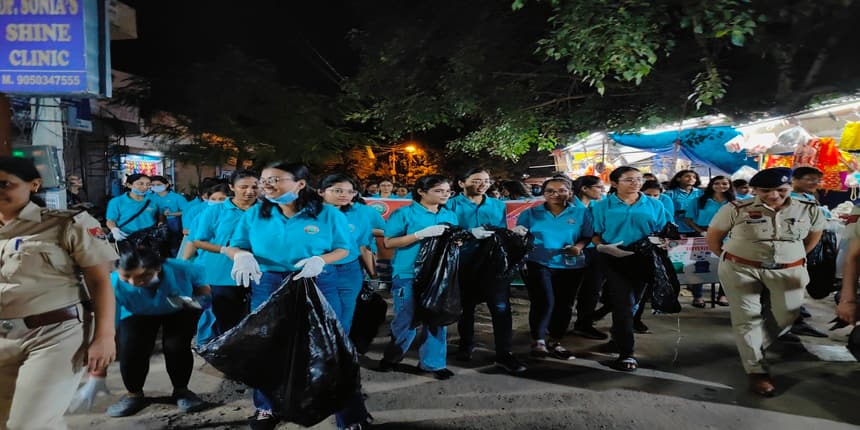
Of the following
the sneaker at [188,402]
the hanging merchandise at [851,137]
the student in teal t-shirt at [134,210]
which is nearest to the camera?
the sneaker at [188,402]

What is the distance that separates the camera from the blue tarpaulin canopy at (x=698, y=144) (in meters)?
8.55

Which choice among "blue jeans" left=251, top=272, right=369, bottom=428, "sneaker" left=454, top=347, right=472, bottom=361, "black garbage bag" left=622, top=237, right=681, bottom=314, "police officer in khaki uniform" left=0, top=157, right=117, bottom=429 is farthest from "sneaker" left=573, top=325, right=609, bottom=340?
"police officer in khaki uniform" left=0, top=157, right=117, bottom=429

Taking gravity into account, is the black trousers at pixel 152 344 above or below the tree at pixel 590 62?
below

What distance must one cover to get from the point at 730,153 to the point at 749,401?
6300 millimetres

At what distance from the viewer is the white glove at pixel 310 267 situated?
9.97 feet

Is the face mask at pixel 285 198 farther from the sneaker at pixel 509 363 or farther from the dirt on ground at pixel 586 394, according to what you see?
the sneaker at pixel 509 363

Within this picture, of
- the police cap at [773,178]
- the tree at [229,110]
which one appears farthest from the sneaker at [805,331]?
the tree at [229,110]

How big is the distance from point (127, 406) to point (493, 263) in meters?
2.92

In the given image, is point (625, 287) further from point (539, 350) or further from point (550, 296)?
point (539, 350)

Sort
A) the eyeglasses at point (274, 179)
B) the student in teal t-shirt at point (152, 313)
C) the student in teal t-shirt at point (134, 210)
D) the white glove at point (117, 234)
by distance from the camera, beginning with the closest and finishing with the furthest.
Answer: the eyeglasses at point (274, 179) → the student in teal t-shirt at point (152, 313) → the white glove at point (117, 234) → the student in teal t-shirt at point (134, 210)

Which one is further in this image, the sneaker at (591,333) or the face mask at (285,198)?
the sneaker at (591,333)

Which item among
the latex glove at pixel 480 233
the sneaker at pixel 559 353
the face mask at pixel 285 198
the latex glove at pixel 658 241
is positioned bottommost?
the sneaker at pixel 559 353

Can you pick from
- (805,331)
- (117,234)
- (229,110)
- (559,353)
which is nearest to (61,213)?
(559,353)

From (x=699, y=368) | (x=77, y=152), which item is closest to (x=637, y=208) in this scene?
(x=699, y=368)
